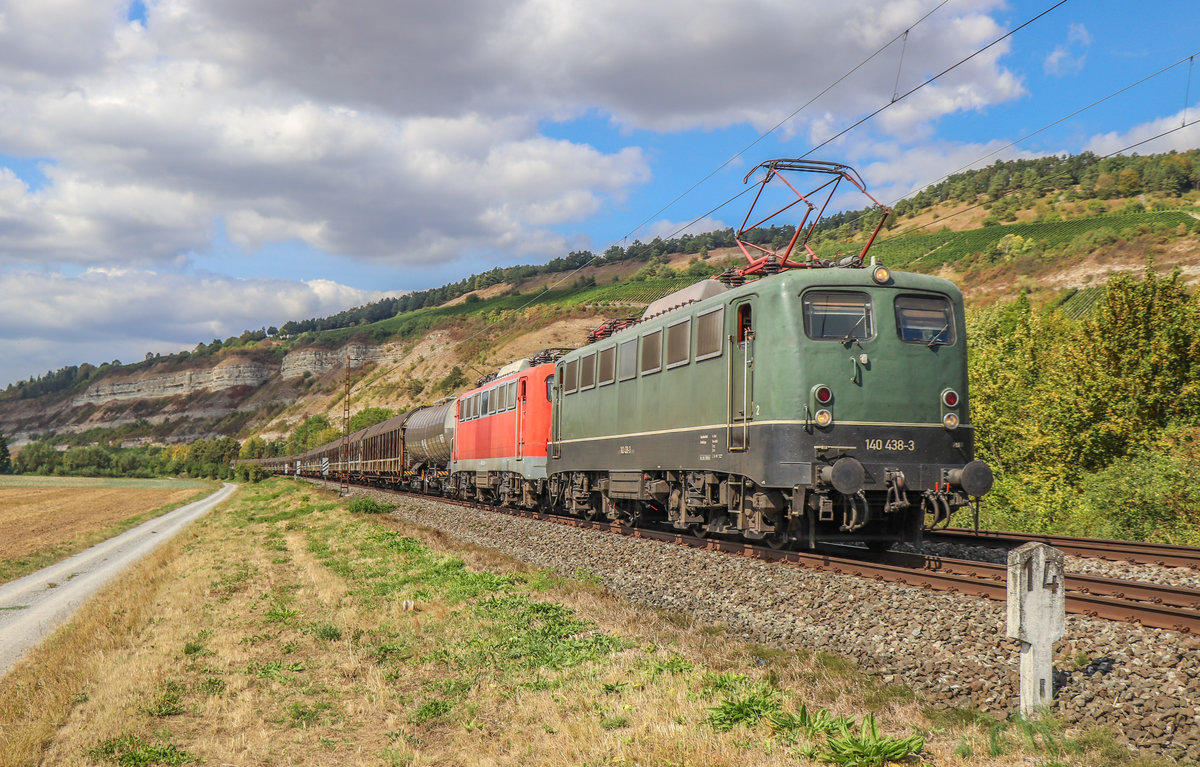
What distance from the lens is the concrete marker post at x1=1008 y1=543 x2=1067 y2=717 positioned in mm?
5992

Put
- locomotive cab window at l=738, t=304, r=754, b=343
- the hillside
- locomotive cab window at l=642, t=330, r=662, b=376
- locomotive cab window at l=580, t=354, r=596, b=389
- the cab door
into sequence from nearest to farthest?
the cab door → locomotive cab window at l=738, t=304, r=754, b=343 → locomotive cab window at l=642, t=330, r=662, b=376 → locomotive cab window at l=580, t=354, r=596, b=389 → the hillside

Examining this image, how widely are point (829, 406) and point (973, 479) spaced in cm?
212

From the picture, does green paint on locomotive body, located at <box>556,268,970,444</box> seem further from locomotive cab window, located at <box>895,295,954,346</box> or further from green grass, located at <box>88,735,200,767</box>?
green grass, located at <box>88,735,200,767</box>

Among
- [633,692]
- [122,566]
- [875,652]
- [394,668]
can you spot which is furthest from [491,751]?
[122,566]

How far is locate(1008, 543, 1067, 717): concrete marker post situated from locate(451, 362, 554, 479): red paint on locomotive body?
18124 mm

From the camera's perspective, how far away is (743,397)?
41.9 ft

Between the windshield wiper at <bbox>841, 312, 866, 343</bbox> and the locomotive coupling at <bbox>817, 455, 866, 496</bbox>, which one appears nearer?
the locomotive coupling at <bbox>817, 455, 866, 496</bbox>

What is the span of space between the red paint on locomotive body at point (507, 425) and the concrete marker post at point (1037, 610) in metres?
18.1

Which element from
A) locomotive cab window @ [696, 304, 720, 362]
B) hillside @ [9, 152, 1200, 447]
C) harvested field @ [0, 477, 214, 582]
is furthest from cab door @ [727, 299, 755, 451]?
hillside @ [9, 152, 1200, 447]

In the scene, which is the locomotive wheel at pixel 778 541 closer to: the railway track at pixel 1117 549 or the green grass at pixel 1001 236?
the railway track at pixel 1117 549

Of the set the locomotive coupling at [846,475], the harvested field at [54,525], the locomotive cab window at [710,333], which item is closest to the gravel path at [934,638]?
the locomotive coupling at [846,475]

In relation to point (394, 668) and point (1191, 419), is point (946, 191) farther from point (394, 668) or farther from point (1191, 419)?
point (394, 668)

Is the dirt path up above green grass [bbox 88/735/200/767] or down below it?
below

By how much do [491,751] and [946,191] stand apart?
6920 inches
